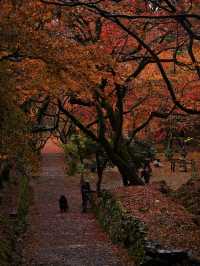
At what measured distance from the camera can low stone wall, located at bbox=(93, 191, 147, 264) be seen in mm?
15492

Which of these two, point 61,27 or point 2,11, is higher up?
point 61,27

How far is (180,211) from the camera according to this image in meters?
18.6

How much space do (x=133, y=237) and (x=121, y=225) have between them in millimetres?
2257

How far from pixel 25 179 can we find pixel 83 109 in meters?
6.89

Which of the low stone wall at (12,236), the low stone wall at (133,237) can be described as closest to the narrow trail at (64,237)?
the low stone wall at (12,236)

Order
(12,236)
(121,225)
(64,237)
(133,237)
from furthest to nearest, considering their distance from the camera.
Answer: (64,237) → (121,225) → (12,236) → (133,237)

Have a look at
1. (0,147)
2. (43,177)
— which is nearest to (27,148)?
(0,147)

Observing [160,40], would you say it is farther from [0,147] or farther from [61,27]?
[0,147]

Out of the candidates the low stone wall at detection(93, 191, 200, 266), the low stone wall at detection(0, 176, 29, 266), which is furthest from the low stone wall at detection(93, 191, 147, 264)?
the low stone wall at detection(0, 176, 29, 266)

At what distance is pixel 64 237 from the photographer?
20578 mm

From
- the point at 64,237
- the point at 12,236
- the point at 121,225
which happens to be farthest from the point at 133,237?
the point at 64,237

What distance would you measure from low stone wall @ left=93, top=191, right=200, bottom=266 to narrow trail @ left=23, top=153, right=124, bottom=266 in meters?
0.51

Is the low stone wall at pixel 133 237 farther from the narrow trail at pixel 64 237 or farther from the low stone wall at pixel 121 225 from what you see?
the narrow trail at pixel 64 237

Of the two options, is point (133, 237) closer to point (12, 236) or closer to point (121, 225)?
point (121, 225)
